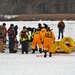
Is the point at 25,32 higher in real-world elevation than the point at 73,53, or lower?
higher

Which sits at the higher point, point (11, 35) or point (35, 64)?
point (11, 35)

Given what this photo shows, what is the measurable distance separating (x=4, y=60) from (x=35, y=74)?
3.37m

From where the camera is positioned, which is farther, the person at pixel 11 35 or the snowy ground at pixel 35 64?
the person at pixel 11 35

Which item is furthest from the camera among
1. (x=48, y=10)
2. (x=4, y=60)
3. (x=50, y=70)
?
(x=48, y=10)

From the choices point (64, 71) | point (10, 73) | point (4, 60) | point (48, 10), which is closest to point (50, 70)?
point (64, 71)

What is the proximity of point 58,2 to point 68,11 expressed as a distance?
5349 mm

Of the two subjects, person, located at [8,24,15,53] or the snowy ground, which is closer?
the snowy ground

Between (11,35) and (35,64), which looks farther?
(11,35)

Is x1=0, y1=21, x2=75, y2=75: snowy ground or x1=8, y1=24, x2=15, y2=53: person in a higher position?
x1=8, y1=24, x2=15, y2=53: person

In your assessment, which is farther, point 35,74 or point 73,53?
point 73,53

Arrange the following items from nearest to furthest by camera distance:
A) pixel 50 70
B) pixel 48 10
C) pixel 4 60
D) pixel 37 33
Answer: pixel 50 70 → pixel 4 60 → pixel 37 33 → pixel 48 10

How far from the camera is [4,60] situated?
13562 mm

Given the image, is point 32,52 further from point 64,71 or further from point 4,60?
point 64,71

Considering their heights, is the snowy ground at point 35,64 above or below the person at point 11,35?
below
